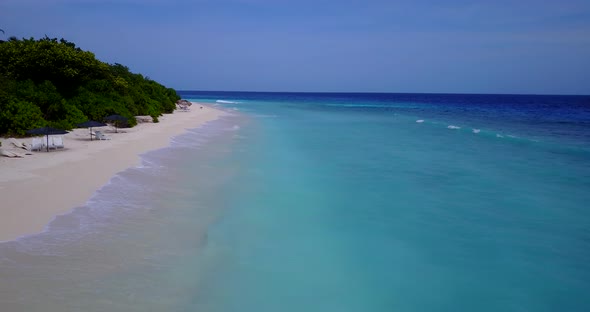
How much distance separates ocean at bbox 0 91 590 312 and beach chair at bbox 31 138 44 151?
3.96m

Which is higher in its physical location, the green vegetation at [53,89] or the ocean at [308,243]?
the green vegetation at [53,89]

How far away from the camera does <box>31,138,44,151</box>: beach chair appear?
15594mm

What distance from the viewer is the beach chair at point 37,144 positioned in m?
15.6

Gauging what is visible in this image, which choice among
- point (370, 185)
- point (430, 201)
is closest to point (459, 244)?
point (430, 201)

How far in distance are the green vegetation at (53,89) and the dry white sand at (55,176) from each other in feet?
7.07

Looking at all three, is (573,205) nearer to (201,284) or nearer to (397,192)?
(397,192)

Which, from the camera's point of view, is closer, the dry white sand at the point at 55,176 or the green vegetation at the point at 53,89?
the dry white sand at the point at 55,176

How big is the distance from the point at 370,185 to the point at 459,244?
519 cm

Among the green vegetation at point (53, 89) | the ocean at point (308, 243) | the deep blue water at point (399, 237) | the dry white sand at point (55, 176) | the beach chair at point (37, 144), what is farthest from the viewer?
the green vegetation at point (53, 89)

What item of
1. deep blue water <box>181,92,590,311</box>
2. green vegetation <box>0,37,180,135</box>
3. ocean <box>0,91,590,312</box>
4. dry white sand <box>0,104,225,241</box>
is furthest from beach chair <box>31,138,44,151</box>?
deep blue water <box>181,92,590,311</box>

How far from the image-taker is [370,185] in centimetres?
1425

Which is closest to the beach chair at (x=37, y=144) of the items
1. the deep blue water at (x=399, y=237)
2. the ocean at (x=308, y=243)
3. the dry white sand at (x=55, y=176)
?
the dry white sand at (x=55, y=176)

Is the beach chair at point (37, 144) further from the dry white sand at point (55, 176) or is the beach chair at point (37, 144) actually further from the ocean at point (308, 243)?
the ocean at point (308, 243)

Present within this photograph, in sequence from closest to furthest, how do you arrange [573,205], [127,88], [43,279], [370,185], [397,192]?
1. [43,279]
2. [573,205]
3. [397,192]
4. [370,185]
5. [127,88]
